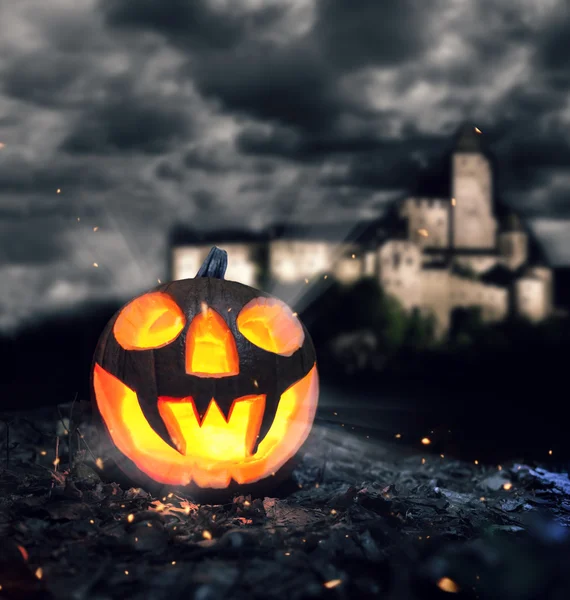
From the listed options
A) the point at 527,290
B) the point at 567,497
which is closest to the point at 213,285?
the point at 567,497

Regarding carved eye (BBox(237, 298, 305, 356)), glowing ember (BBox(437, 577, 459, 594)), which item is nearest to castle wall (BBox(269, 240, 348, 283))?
carved eye (BBox(237, 298, 305, 356))

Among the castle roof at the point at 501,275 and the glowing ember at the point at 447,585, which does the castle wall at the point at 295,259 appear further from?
the glowing ember at the point at 447,585

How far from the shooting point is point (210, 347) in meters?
4.48

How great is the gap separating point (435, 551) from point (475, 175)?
164 ft

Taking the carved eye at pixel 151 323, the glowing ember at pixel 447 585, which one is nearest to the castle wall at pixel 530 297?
the carved eye at pixel 151 323

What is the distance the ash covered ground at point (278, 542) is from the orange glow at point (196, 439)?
19cm

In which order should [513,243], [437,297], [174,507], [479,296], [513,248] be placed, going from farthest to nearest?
[513,243] → [513,248] → [479,296] → [437,297] → [174,507]

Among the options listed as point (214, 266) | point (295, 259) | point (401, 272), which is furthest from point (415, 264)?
point (214, 266)

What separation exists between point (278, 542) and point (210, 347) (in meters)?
1.54

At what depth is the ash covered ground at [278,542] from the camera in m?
2.94

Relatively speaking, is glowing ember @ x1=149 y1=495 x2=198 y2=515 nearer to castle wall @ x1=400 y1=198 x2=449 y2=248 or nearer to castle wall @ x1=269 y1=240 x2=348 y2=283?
castle wall @ x1=269 y1=240 x2=348 y2=283

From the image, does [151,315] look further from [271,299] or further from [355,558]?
[355,558]

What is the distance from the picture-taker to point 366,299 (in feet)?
123

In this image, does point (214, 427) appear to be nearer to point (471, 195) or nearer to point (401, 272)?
point (401, 272)
